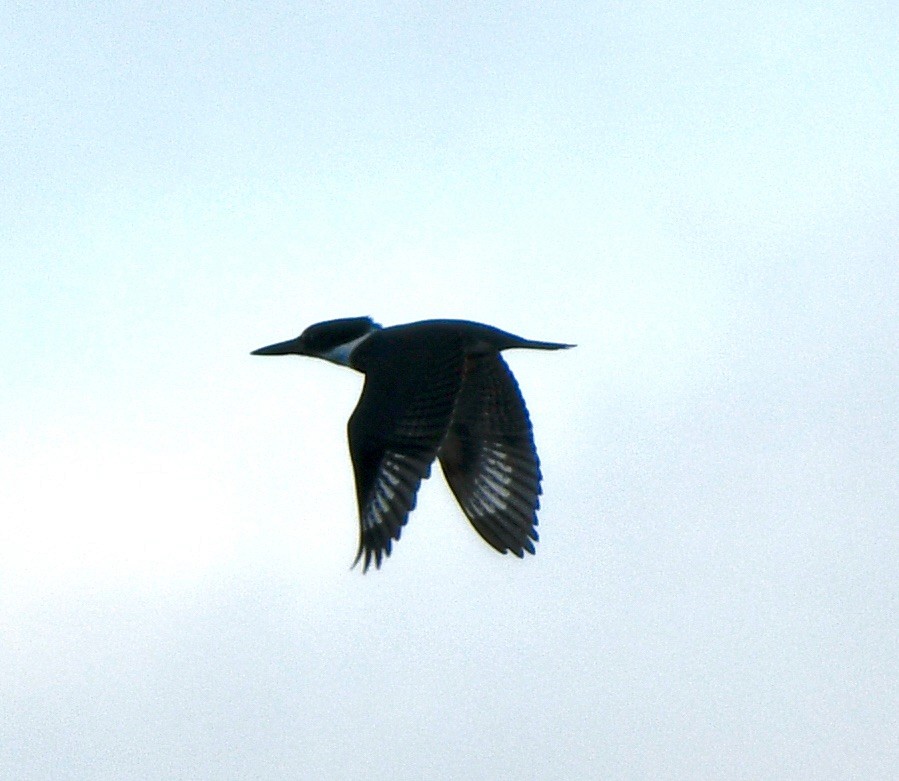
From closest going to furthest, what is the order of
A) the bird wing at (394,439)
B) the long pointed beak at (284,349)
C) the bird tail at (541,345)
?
the bird wing at (394,439)
the bird tail at (541,345)
the long pointed beak at (284,349)

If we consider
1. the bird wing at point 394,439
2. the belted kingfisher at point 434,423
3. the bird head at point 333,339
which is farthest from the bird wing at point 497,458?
the bird head at point 333,339

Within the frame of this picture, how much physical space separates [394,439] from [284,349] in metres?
2.59

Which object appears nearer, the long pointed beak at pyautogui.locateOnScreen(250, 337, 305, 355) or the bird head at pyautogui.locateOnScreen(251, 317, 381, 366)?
the bird head at pyautogui.locateOnScreen(251, 317, 381, 366)

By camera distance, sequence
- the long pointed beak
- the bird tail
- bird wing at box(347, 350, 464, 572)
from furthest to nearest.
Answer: the long pointed beak < the bird tail < bird wing at box(347, 350, 464, 572)

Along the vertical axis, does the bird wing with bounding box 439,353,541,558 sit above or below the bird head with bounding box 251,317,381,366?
below

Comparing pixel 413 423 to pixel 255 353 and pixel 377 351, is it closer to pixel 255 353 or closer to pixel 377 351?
pixel 377 351

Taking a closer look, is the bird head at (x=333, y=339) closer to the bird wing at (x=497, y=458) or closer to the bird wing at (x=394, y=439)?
the bird wing at (x=497, y=458)

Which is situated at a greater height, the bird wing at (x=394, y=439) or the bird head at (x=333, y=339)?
the bird head at (x=333, y=339)

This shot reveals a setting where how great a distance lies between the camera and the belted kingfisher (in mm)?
11359

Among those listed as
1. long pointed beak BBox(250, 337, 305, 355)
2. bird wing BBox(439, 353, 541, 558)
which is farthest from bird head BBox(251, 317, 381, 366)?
bird wing BBox(439, 353, 541, 558)

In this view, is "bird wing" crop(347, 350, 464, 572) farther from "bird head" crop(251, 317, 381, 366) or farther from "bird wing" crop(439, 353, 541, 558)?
"bird head" crop(251, 317, 381, 366)

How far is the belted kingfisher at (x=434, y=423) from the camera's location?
37.3ft

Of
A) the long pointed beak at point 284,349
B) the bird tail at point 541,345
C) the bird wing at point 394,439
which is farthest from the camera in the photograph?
the long pointed beak at point 284,349

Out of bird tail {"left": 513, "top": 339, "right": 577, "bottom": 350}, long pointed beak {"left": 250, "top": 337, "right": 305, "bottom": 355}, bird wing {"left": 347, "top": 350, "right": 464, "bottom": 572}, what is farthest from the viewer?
long pointed beak {"left": 250, "top": 337, "right": 305, "bottom": 355}
